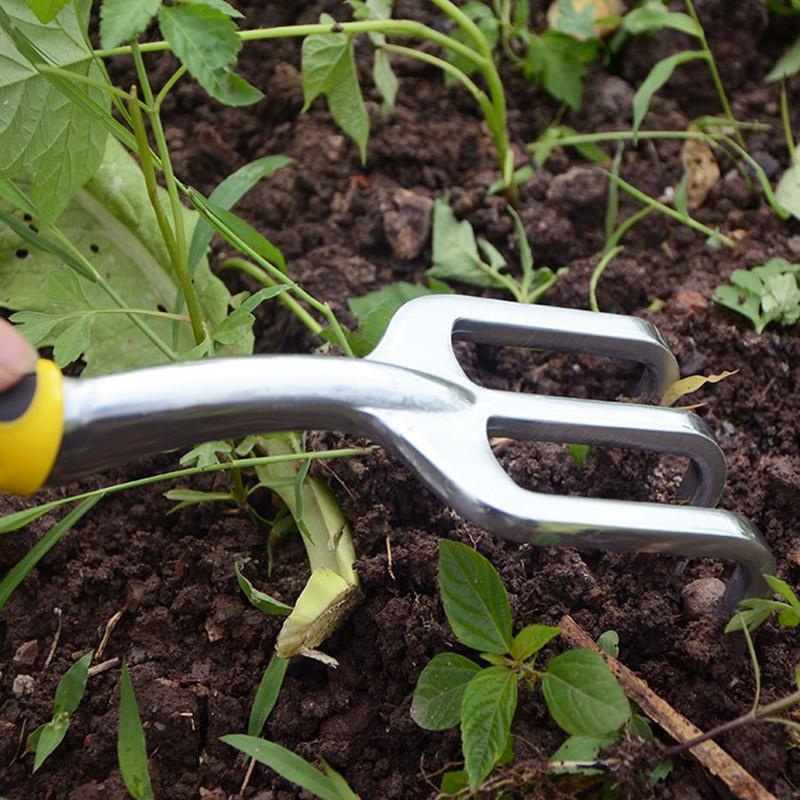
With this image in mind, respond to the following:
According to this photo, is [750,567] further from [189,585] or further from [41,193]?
[41,193]

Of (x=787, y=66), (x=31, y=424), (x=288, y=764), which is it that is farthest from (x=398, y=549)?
(x=787, y=66)

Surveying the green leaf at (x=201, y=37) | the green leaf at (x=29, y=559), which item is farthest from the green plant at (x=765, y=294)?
the green leaf at (x=29, y=559)

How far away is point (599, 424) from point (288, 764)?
1.58 feet

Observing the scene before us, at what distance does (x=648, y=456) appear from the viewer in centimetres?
130

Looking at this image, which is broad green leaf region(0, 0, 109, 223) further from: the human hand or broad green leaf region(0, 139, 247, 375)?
the human hand

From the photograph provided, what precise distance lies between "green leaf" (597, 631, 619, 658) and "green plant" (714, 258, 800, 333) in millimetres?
561

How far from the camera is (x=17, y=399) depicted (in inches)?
34.1

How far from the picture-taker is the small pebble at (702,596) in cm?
117

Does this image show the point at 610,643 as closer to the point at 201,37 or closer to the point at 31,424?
the point at 31,424

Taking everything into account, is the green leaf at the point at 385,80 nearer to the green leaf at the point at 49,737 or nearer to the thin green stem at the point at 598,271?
the thin green stem at the point at 598,271

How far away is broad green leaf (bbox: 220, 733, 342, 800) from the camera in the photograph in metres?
1.07

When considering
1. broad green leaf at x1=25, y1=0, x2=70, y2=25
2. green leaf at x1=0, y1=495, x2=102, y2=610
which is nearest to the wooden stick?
green leaf at x1=0, y1=495, x2=102, y2=610

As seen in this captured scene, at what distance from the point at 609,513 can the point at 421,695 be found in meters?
0.27

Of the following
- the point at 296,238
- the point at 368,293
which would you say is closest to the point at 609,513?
the point at 368,293
